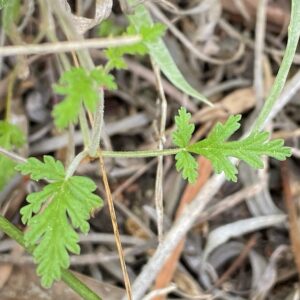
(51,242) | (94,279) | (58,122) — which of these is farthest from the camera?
(94,279)

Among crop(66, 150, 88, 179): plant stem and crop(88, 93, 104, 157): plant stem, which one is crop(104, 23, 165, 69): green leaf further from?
crop(66, 150, 88, 179): plant stem

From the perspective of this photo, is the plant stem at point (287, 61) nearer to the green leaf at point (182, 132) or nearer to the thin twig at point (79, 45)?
the green leaf at point (182, 132)

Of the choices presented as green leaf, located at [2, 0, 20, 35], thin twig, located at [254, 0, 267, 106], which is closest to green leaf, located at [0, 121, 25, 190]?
green leaf, located at [2, 0, 20, 35]

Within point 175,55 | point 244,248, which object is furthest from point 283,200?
point 175,55

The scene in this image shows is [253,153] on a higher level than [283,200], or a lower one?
higher

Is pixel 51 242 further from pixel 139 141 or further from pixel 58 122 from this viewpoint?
pixel 139 141

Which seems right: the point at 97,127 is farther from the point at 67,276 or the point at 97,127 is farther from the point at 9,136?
the point at 9,136

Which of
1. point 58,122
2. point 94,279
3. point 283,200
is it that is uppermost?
point 58,122

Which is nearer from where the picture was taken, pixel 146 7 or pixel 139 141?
pixel 146 7
